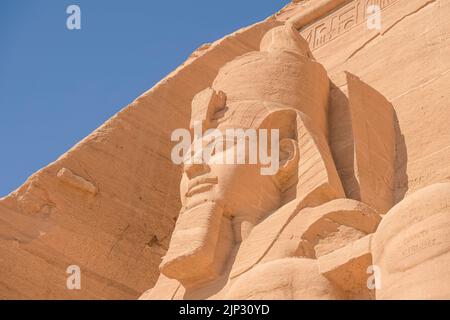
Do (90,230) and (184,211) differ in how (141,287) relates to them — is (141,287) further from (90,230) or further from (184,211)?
(184,211)

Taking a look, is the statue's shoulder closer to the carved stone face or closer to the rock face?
the rock face

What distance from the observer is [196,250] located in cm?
498

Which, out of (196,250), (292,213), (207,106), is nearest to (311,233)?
(292,213)

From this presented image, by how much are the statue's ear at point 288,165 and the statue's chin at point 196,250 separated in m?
0.55

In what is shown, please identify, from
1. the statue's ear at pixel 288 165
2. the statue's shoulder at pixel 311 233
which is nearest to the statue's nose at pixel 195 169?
the statue's ear at pixel 288 165

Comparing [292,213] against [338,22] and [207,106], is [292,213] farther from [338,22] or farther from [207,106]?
[338,22]

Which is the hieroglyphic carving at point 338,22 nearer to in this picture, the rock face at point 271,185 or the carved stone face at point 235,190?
the rock face at point 271,185

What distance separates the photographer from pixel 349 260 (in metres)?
4.00

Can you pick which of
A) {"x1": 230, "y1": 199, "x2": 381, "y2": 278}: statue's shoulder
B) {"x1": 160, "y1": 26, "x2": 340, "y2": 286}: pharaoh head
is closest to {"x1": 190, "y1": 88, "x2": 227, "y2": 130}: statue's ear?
{"x1": 160, "y1": 26, "x2": 340, "y2": 286}: pharaoh head

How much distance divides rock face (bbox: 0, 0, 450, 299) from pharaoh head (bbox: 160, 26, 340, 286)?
1 cm

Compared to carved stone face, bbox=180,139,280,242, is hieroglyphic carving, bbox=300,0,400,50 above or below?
above

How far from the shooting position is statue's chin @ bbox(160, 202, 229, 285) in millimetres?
5004

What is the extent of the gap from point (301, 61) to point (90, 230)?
193 cm

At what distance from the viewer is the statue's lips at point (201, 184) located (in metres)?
5.39
